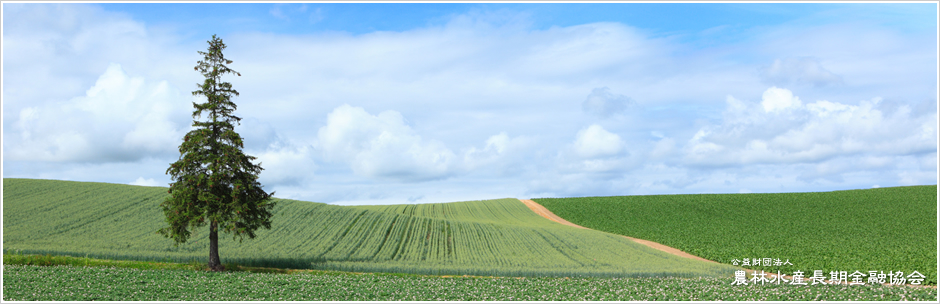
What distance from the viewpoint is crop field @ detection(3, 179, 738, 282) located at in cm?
3216

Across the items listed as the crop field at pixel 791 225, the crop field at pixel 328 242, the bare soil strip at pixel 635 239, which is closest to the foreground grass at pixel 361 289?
the crop field at pixel 328 242

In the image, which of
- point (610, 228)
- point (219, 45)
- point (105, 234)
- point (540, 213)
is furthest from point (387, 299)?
point (540, 213)

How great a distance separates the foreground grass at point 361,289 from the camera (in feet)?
69.2

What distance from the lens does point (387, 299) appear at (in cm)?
2114

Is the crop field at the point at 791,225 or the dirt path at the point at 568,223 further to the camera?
the dirt path at the point at 568,223

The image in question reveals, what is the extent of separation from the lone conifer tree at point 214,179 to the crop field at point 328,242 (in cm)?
420

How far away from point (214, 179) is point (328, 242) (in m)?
13.6

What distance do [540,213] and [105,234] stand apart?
5256cm

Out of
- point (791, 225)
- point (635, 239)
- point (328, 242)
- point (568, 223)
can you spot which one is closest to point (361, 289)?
point (328, 242)

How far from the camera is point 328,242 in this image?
134ft

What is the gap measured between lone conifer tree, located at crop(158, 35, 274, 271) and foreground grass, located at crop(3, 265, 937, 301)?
335cm

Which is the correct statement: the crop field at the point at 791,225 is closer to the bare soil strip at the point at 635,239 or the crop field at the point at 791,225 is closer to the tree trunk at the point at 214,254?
the bare soil strip at the point at 635,239

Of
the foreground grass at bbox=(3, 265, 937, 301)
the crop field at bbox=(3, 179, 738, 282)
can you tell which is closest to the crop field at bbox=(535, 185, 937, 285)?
the crop field at bbox=(3, 179, 738, 282)

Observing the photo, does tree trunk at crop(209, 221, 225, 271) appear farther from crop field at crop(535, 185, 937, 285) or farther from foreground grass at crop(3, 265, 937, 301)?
crop field at crop(535, 185, 937, 285)
